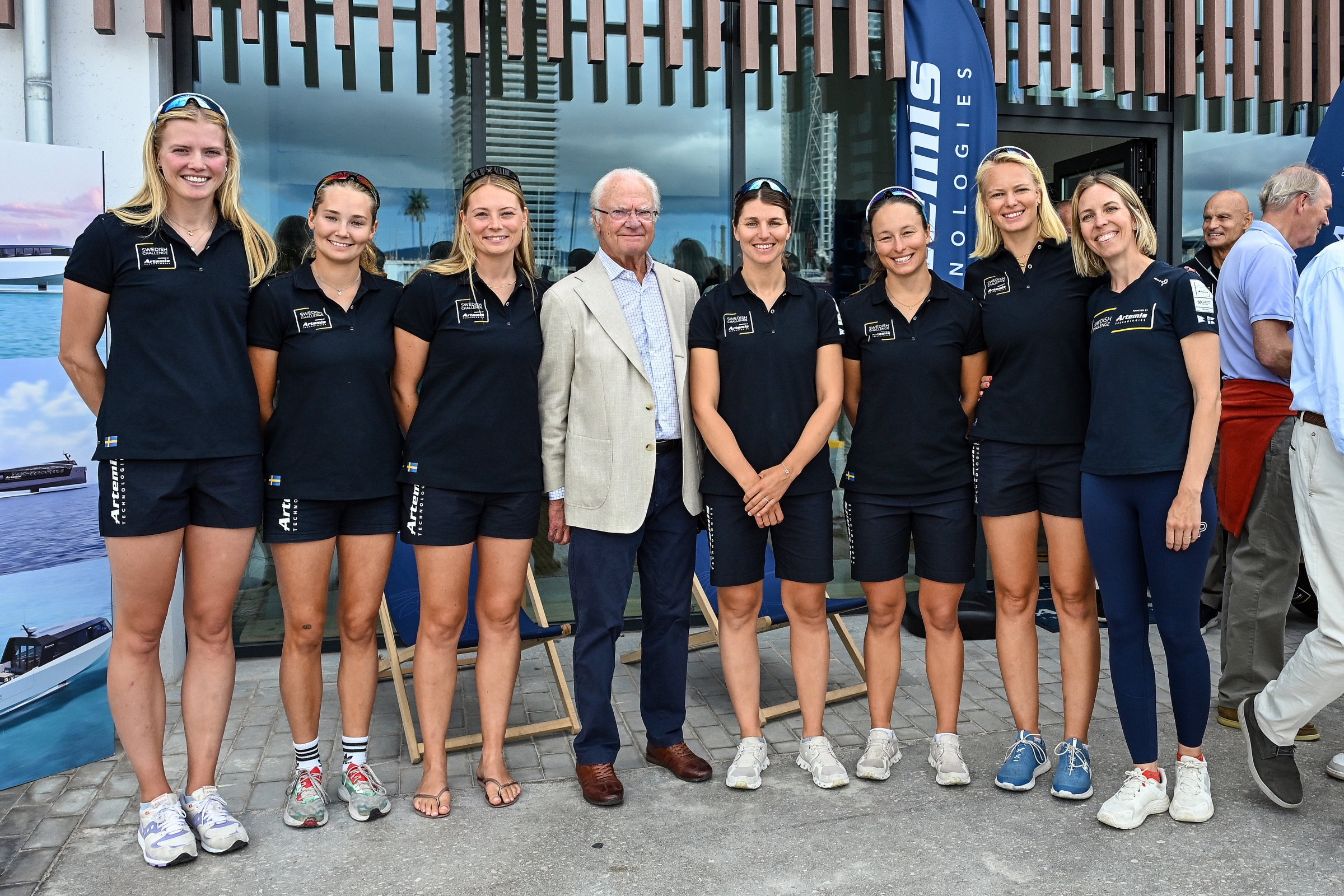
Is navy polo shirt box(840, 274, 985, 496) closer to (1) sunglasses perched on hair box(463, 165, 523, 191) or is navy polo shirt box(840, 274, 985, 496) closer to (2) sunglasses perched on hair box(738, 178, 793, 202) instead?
(2) sunglasses perched on hair box(738, 178, 793, 202)

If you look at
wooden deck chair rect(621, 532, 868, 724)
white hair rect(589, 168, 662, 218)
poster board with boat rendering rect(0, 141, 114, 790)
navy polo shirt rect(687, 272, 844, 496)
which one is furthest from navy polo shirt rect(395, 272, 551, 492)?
poster board with boat rendering rect(0, 141, 114, 790)

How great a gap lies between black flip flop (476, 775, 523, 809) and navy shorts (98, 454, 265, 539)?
1.12 m

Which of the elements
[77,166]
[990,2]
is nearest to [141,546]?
[77,166]

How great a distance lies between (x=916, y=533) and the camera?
3.54 meters

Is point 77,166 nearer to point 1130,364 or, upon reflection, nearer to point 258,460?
point 258,460

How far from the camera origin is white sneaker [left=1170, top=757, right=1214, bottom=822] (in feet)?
10.4

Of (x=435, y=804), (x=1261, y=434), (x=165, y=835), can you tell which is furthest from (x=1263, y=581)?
(x=165, y=835)

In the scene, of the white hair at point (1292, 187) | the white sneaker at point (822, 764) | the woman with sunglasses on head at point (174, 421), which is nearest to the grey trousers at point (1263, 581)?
the white hair at point (1292, 187)

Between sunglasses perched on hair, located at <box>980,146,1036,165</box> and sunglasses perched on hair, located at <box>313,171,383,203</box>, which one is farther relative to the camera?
sunglasses perched on hair, located at <box>980,146,1036,165</box>

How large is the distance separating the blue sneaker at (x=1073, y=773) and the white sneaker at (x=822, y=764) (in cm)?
66

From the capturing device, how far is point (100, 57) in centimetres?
449

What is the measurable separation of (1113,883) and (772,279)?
202 cm

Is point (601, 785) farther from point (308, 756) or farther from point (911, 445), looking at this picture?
point (911, 445)

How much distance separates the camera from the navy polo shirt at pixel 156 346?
2949 mm
